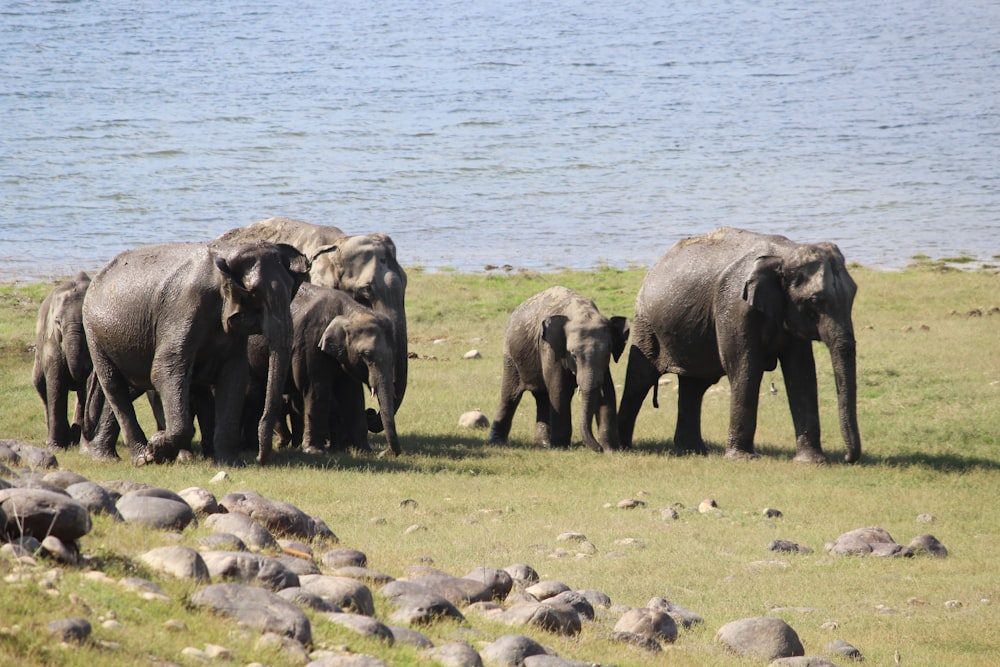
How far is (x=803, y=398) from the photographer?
18.8 meters

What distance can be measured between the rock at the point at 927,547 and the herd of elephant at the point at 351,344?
15.0 ft

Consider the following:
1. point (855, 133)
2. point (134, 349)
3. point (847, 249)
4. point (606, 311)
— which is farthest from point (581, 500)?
point (855, 133)

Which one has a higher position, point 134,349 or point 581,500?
point 134,349

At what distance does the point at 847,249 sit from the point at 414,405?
1094 inches

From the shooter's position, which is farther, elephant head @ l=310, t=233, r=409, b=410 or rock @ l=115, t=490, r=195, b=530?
elephant head @ l=310, t=233, r=409, b=410

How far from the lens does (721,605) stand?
11.4m

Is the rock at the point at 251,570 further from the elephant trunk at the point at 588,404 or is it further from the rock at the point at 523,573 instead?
the elephant trunk at the point at 588,404

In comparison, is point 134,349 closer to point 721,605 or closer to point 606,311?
point 721,605

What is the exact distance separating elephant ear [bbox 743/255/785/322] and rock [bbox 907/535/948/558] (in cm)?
551

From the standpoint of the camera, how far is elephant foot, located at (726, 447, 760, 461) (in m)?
18.8

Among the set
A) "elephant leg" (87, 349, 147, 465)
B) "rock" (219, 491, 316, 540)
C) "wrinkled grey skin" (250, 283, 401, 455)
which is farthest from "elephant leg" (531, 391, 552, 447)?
"rock" (219, 491, 316, 540)

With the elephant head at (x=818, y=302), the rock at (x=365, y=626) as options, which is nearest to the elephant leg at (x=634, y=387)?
the elephant head at (x=818, y=302)

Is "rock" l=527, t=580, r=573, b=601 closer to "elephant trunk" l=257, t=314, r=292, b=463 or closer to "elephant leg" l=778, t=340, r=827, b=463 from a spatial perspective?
"elephant trunk" l=257, t=314, r=292, b=463

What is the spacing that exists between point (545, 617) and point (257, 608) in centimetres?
199
